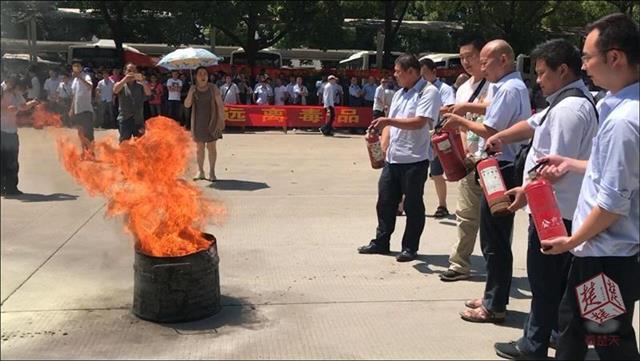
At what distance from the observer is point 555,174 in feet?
9.96

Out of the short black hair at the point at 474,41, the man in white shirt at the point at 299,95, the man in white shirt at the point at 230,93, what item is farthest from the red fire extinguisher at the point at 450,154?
the man in white shirt at the point at 299,95

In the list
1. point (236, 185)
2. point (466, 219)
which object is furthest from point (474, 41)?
point (236, 185)

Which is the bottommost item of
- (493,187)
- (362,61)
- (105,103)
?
(105,103)

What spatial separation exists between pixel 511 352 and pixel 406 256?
209cm

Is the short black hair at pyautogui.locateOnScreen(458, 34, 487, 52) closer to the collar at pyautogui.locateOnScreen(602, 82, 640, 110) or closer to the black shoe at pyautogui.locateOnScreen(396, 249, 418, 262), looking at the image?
the black shoe at pyautogui.locateOnScreen(396, 249, 418, 262)

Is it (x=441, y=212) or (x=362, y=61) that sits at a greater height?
(x=362, y=61)

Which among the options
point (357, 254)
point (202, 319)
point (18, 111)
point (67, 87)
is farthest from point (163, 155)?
point (67, 87)

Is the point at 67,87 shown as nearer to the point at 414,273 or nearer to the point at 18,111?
the point at 18,111

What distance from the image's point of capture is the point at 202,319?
4.48 m

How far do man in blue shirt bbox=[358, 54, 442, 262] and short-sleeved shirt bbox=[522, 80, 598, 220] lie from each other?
218 cm

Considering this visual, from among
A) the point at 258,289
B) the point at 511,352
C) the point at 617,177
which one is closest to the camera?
the point at 617,177

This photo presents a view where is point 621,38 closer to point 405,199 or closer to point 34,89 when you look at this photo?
point 405,199

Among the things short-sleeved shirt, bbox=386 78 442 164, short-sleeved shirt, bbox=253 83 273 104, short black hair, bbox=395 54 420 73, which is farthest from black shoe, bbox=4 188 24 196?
short-sleeved shirt, bbox=253 83 273 104

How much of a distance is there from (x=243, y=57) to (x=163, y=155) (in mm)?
27674
